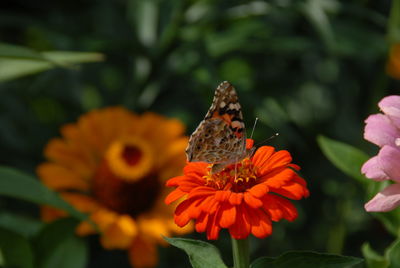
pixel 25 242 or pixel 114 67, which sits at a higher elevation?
pixel 114 67

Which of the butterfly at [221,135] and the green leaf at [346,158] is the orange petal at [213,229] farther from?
the green leaf at [346,158]

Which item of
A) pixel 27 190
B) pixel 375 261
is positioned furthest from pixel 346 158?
pixel 27 190

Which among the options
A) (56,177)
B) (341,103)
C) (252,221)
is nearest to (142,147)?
(56,177)

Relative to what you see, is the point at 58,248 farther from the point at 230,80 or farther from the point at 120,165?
the point at 230,80

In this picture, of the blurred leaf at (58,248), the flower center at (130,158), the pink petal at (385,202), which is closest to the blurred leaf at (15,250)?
the blurred leaf at (58,248)

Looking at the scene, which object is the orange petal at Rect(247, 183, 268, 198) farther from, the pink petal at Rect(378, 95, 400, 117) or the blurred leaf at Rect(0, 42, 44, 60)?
the blurred leaf at Rect(0, 42, 44, 60)

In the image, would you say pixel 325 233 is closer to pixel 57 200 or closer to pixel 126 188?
pixel 126 188
